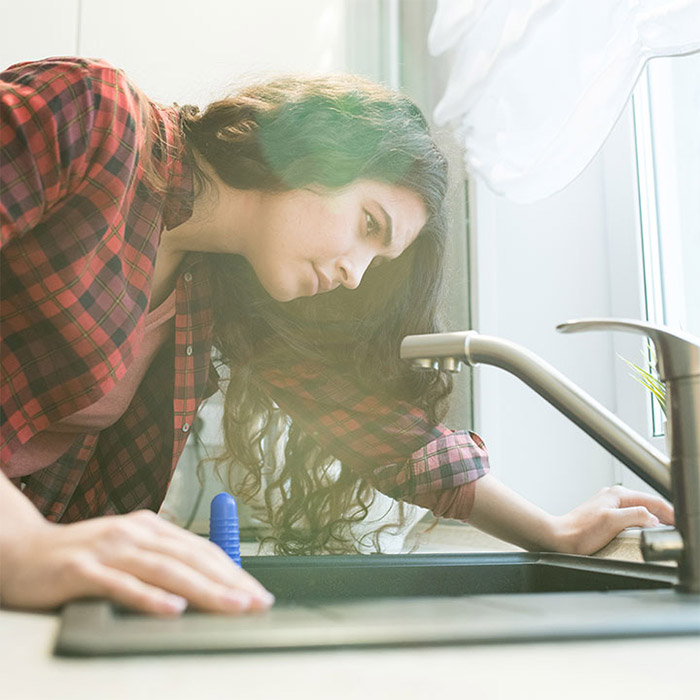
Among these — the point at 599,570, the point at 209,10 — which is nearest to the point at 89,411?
the point at 599,570

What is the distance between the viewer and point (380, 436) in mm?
1125

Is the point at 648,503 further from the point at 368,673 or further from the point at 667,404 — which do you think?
the point at 368,673

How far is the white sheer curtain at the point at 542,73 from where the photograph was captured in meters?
1.20

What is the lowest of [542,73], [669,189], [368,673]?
[368,673]

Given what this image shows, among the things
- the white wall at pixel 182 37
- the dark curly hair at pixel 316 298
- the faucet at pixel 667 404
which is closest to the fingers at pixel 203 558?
the faucet at pixel 667 404

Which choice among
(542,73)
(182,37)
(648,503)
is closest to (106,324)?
(648,503)

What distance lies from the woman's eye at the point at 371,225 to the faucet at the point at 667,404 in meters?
0.41

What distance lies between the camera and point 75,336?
83 centimetres

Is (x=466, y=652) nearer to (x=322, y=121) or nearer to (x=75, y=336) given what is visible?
(x=75, y=336)

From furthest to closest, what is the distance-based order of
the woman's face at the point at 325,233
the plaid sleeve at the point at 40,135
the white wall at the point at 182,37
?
the white wall at the point at 182,37
the woman's face at the point at 325,233
the plaid sleeve at the point at 40,135

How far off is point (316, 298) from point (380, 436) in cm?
24

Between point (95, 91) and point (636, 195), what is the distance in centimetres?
103

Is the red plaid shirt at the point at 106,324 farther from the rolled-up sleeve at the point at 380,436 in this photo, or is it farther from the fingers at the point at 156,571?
the fingers at the point at 156,571

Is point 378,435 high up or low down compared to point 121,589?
up
